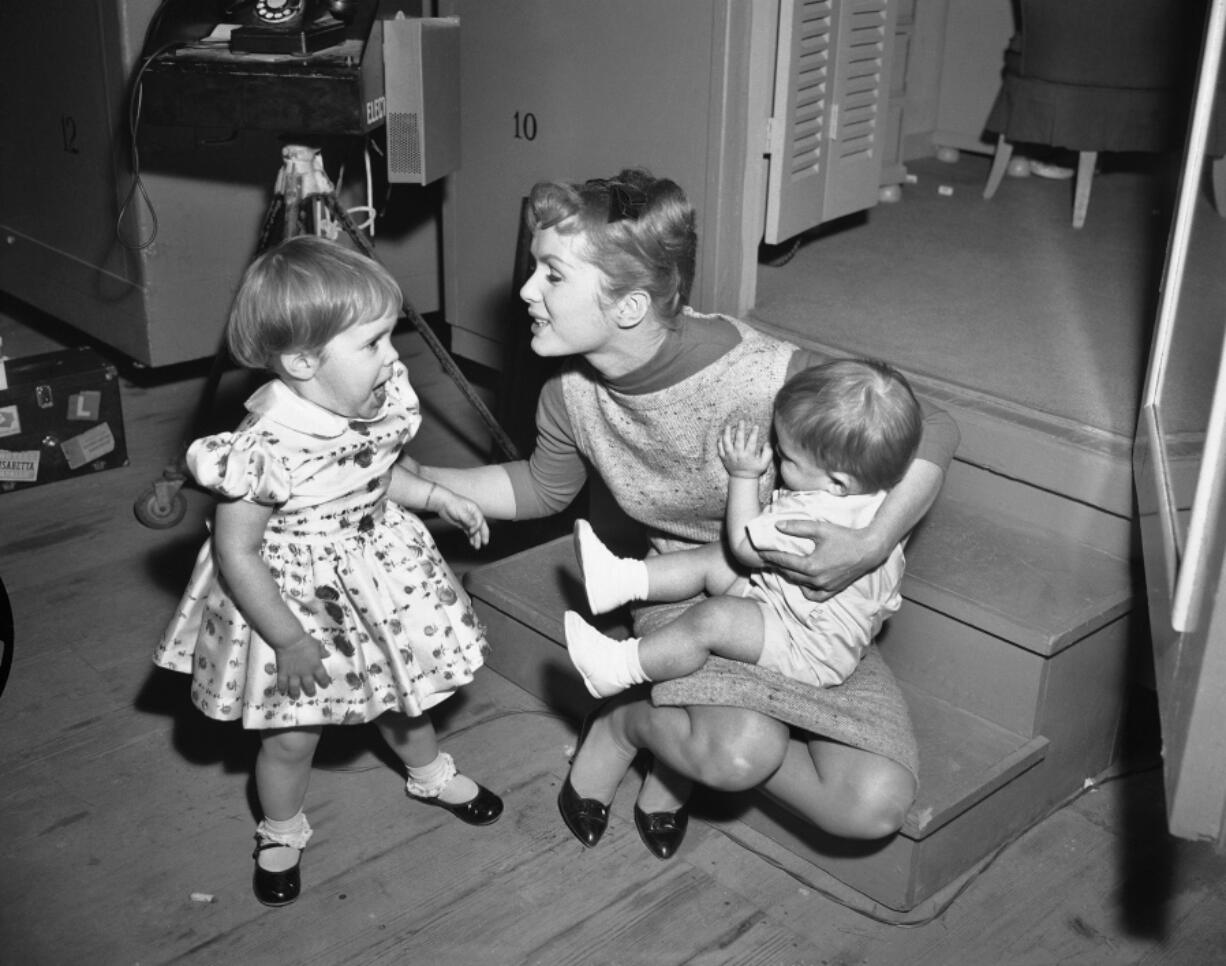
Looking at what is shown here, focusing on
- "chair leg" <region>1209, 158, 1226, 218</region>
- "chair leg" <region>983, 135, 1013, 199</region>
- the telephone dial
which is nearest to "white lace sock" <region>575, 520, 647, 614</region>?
"chair leg" <region>1209, 158, 1226, 218</region>

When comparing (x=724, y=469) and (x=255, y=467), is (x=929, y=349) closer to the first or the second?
(x=724, y=469)

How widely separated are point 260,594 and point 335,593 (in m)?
0.14

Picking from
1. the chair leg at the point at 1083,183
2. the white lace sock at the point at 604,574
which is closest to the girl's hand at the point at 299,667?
the white lace sock at the point at 604,574

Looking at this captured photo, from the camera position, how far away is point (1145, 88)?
428 centimetres

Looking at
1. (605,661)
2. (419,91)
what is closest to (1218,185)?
(605,661)

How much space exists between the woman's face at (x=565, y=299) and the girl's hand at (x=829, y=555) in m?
0.41

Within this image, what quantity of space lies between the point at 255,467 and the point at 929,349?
1706 mm

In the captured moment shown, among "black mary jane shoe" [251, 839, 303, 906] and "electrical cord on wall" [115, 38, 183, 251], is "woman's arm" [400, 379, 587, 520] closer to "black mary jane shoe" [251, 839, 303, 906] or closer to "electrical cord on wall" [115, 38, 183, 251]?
"black mary jane shoe" [251, 839, 303, 906]

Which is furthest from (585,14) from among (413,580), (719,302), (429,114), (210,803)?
(210,803)

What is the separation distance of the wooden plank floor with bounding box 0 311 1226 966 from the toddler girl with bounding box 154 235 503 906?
124mm

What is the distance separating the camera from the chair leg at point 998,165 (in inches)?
181

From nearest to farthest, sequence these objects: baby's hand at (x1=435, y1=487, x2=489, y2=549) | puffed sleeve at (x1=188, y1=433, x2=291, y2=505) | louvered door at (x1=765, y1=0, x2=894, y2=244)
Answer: puffed sleeve at (x1=188, y1=433, x2=291, y2=505) → baby's hand at (x1=435, y1=487, x2=489, y2=549) → louvered door at (x1=765, y1=0, x2=894, y2=244)

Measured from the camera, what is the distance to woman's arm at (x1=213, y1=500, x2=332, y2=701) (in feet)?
6.33

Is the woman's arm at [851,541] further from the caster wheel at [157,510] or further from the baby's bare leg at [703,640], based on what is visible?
the caster wheel at [157,510]
